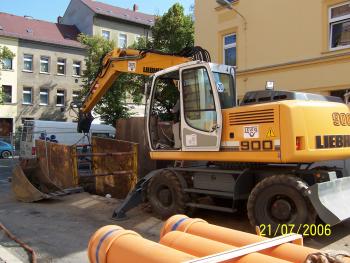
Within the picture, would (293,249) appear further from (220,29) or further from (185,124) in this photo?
(220,29)

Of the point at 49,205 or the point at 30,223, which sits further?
the point at 49,205

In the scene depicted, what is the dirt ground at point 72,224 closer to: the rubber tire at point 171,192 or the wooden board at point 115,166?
the rubber tire at point 171,192

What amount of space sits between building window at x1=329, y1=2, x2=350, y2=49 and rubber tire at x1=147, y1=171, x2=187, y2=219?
8.99 m

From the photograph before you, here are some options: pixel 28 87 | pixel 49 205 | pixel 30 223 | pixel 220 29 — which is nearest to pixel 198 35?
pixel 220 29

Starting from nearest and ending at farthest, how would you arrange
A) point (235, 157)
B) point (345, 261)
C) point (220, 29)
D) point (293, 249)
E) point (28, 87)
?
point (345, 261)
point (293, 249)
point (235, 157)
point (220, 29)
point (28, 87)

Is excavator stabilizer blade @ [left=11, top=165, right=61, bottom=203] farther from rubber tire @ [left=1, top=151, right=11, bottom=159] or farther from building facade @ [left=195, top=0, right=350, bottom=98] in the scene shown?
rubber tire @ [left=1, top=151, right=11, bottom=159]

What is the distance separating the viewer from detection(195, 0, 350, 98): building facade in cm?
1489

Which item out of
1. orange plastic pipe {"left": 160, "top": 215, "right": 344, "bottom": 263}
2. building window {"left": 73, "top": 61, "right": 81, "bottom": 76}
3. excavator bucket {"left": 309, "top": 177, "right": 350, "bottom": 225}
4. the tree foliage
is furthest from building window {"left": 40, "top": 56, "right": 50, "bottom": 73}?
orange plastic pipe {"left": 160, "top": 215, "right": 344, "bottom": 263}

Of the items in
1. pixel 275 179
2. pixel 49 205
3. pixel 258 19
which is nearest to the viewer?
pixel 275 179

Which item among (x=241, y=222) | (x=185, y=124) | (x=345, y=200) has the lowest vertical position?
(x=241, y=222)

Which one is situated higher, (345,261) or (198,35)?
(198,35)

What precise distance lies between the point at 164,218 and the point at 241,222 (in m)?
1.40

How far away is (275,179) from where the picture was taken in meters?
→ 6.97

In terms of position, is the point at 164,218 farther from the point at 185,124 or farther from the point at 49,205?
the point at 49,205
